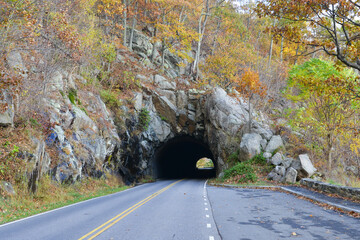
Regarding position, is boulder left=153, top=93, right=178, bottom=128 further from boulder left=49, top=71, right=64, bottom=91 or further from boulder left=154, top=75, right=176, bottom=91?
boulder left=49, top=71, right=64, bottom=91

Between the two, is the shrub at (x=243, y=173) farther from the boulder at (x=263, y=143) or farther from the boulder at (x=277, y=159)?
the boulder at (x=263, y=143)

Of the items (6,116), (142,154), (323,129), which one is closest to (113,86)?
(142,154)

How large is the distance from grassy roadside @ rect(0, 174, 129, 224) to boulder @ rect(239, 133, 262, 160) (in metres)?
16.1

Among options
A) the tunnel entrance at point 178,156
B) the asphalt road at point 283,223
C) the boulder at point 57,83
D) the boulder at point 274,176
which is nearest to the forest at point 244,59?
the boulder at point 57,83

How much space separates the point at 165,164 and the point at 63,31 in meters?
34.0

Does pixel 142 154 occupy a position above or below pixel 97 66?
below

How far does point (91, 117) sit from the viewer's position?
75.2 feet

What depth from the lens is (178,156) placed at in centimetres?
5497

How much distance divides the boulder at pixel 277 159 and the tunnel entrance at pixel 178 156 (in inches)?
622

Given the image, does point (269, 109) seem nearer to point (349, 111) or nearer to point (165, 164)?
point (349, 111)

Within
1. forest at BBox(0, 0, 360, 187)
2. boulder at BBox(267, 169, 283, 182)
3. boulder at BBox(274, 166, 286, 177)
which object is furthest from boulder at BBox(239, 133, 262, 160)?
boulder at BBox(274, 166, 286, 177)

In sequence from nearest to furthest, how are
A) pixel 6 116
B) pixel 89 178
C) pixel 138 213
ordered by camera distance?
1. pixel 138 213
2. pixel 6 116
3. pixel 89 178

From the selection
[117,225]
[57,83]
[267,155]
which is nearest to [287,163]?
[267,155]

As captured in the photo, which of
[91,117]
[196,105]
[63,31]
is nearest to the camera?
[63,31]
